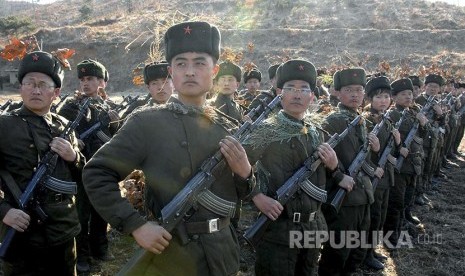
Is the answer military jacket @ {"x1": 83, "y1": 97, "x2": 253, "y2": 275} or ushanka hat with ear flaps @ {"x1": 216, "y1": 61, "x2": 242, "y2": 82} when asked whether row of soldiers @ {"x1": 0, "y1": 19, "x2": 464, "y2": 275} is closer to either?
military jacket @ {"x1": 83, "y1": 97, "x2": 253, "y2": 275}

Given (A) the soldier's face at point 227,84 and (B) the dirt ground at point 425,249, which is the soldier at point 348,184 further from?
(A) the soldier's face at point 227,84

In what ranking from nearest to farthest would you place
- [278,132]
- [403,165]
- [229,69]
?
[278,132] → [403,165] → [229,69]

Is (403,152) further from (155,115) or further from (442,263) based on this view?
(155,115)

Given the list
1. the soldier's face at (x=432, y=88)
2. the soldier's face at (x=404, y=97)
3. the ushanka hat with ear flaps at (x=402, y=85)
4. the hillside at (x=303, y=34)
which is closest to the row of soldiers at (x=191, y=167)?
the soldier's face at (x=404, y=97)

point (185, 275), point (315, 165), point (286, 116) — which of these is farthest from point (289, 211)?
point (185, 275)

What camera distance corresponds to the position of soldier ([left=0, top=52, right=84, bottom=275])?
3.31 metres

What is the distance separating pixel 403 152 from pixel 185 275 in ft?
16.6

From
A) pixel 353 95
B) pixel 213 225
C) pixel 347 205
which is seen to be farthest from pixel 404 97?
pixel 213 225

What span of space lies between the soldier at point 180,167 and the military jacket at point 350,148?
7.48 ft

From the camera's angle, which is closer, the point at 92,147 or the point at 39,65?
the point at 39,65

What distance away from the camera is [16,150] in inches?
132

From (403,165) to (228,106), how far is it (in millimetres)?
3100

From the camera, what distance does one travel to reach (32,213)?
133 inches

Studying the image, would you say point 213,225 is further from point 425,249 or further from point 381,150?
point 425,249
